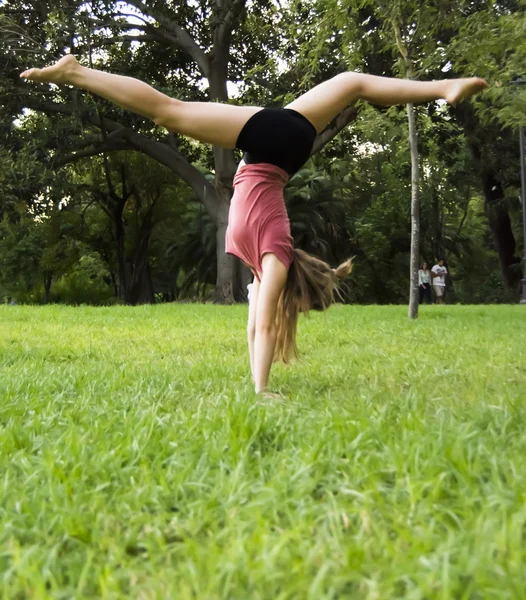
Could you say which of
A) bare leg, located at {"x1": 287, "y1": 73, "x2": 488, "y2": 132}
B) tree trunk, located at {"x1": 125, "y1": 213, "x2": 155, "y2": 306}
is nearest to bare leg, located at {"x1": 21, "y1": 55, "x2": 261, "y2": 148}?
bare leg, located at {"x1": 287, "y1": 73, "x2": 488, "y2": 132}

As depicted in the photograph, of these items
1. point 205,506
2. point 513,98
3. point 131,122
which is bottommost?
point 205,506

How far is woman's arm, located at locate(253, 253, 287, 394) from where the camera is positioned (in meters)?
3.74

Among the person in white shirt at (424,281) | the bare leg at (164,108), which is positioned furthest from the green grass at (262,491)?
the person in white shirt at (424,281)

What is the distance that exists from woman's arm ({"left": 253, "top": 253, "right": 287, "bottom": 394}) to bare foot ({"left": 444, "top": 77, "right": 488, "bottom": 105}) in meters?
1.27

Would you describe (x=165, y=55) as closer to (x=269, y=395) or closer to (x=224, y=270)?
(x=224, y=270)

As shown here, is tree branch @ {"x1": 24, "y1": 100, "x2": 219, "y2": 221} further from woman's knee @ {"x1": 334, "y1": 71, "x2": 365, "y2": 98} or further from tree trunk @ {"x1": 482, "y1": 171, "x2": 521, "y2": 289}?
woman's knee @ {"x1": 334, "y1": 71, "x2": 365, "y2": 98}

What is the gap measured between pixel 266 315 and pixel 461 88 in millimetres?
A: 1602

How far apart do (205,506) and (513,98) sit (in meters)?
9.02

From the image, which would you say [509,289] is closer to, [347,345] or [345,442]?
[347,345]

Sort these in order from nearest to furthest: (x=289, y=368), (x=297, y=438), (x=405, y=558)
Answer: (x=405, y=558) → (x=297, y=438) → (x=289, y=368)

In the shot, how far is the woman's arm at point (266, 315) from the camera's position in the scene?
3.74 meters

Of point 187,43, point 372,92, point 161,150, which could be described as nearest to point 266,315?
point 372,92

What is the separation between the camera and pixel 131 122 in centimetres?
2166

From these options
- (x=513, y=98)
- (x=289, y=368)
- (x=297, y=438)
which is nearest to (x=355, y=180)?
(x=513, y=98)
